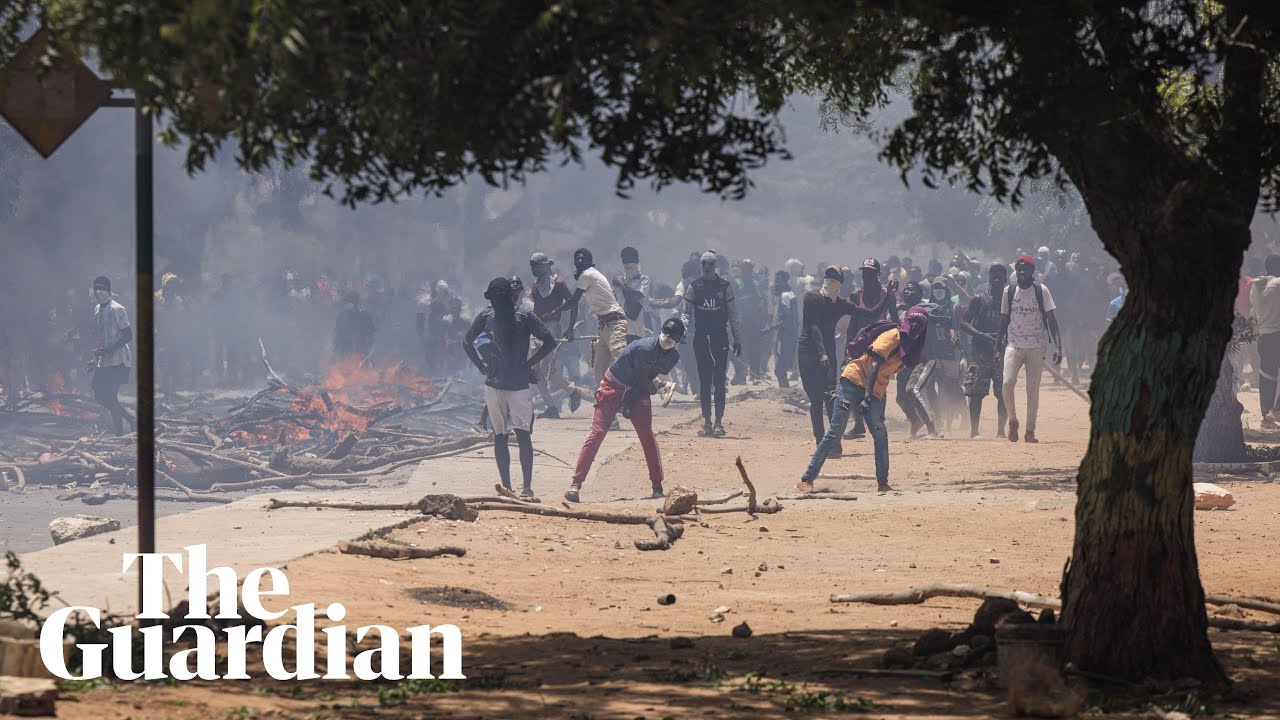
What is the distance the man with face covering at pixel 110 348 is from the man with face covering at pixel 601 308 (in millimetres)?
5715

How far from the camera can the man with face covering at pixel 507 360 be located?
46.6 ft

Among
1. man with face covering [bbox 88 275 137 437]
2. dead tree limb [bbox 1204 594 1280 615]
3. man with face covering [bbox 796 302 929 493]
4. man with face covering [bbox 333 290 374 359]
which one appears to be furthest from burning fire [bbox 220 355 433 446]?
dead tree limb [bbox 1204 594 1280 615]

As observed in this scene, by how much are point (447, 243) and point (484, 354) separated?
3329 cm

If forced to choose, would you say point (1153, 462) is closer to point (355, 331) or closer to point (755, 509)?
point (755, 509)

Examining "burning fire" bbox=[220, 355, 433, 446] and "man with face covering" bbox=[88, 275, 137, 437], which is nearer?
"man with face covering" bbox=[88, 275, 137, 437]

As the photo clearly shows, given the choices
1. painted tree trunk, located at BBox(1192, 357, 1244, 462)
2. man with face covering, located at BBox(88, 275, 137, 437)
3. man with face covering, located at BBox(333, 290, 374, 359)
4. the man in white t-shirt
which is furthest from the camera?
man with face covering, located at BBox(333, 290, 374, 359)

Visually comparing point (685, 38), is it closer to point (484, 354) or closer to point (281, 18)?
point (281, 18)

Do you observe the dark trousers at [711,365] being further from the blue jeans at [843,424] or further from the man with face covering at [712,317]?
the blue jeans at [843,424]

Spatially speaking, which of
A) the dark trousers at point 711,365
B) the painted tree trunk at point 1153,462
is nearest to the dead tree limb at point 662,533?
the painted tree trunk at point 1153,462

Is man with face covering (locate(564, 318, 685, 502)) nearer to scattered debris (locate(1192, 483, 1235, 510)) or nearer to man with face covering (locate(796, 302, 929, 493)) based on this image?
man with face covering (locate(796, 302, 929, 493))

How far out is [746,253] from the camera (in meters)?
58.0

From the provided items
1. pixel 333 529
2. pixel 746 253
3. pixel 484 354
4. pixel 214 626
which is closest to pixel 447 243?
pixel 746 253

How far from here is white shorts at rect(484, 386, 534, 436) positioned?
14273 mm

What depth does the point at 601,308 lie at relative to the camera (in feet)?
60.1
